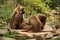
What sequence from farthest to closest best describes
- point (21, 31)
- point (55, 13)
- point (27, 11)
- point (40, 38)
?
point (55, 13) → point (27, 11) → point (21, 31) → point (40, 38)

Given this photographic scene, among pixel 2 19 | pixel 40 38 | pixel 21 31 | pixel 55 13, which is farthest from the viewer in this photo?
pixel 55 13

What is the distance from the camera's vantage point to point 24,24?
10.4m

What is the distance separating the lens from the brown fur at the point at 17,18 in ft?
34.2

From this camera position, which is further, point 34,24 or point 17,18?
point 17,18

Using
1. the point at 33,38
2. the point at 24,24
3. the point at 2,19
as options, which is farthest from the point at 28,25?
the point at 2,19

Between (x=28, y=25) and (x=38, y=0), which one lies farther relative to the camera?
(x=38, y=0)

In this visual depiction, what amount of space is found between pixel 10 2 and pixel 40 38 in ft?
19.8

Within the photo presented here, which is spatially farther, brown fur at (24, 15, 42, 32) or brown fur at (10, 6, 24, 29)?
brown fur at (10, 6, 24, 29)

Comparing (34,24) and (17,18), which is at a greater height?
(17,18)

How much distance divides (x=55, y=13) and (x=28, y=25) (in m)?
5.40

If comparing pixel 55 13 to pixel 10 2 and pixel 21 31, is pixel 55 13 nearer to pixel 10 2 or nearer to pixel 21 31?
pixel 10 2

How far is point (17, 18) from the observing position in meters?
10.5

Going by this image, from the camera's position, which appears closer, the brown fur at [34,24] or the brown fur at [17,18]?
the brown fur at [34,24]

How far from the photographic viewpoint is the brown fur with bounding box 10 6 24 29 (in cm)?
1043
